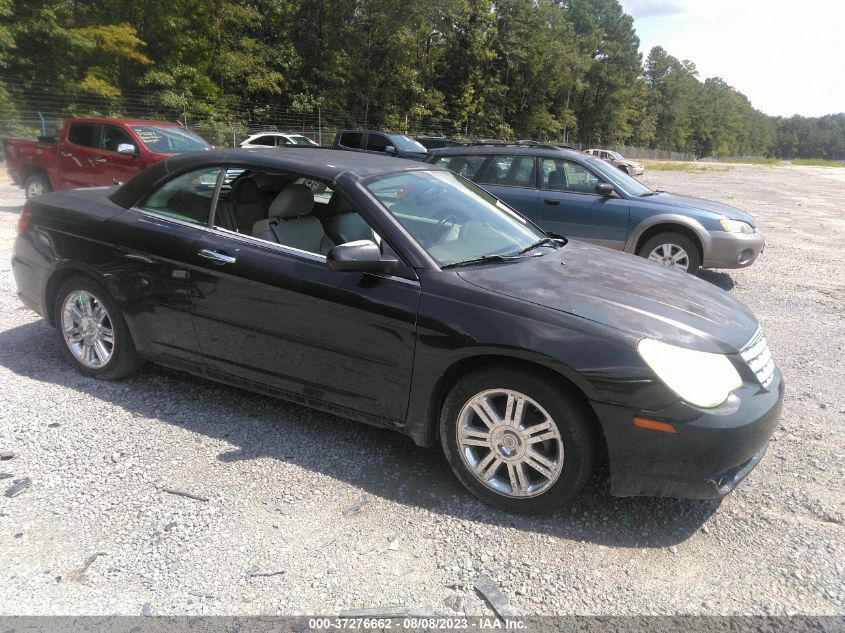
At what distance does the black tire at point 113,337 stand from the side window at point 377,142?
15264 millimetres

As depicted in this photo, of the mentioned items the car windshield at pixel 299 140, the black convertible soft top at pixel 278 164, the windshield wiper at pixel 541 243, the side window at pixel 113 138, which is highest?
the black convertible soft top at pixel 278 164

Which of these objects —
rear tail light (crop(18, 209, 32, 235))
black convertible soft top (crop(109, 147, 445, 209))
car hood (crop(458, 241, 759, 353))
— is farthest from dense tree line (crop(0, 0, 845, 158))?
car hood (crop(458, 241, 759, 353))

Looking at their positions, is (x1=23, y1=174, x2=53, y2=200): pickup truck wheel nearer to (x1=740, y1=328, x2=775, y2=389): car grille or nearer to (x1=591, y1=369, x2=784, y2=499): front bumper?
(x1=591, y1=369, x2=784, y2=499): front bumper

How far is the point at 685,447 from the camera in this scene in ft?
8.59

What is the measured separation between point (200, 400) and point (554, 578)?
8.42 ft

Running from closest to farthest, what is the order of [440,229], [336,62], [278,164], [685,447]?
1. [685,447]
2. [440,229]
3. [278,164]
4. [336,62]

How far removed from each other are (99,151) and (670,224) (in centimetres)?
884

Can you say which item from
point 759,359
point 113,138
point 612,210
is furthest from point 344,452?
point 113,138

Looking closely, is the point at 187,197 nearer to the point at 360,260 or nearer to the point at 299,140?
the point at 360,260

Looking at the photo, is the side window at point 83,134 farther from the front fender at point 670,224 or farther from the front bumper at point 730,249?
the front bumper at point 730,249

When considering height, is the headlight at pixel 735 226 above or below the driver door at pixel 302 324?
above

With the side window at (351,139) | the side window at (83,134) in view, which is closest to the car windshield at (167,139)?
the side window at (83,134)

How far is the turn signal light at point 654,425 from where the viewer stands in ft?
8.56

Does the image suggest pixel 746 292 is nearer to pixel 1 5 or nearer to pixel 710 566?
pixel 710 566
